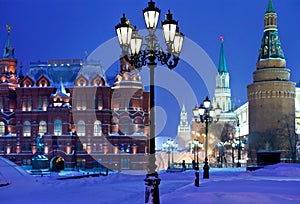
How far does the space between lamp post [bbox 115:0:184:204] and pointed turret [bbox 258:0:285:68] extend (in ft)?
238

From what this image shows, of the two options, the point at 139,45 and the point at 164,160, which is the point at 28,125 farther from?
the point at 139,45

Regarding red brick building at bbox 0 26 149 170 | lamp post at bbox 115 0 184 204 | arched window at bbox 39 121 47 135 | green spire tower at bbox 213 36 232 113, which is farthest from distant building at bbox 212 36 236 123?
lamp post at bbox 115 0 184 204

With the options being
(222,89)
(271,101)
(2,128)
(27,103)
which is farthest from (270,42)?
(222,89)

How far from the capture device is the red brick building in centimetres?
7069

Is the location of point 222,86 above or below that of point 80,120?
above

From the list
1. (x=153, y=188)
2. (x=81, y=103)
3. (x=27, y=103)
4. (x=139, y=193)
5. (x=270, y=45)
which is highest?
(x=270, y=45)

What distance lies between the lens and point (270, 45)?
85312 mm

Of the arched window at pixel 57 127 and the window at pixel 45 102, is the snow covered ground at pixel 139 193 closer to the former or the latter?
the arched window at pixel 57 127

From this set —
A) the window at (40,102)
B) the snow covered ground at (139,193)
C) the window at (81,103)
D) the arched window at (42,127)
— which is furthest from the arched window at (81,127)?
the snow covered ground at (139,193)

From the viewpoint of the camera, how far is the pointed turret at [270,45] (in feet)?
278

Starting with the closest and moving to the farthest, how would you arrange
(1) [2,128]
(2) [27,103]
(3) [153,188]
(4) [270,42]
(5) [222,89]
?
(3) [153,188] → (2) [27,103] → (1) [2,128] → (4) [270,42] → (5) [222,89]

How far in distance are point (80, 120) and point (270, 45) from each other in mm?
36105

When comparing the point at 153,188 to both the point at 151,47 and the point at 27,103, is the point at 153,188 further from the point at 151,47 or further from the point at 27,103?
the point at 27,103

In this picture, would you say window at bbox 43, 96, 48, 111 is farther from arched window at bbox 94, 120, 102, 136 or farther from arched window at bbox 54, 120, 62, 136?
arched window at bbox 94, 120, 102, 136
